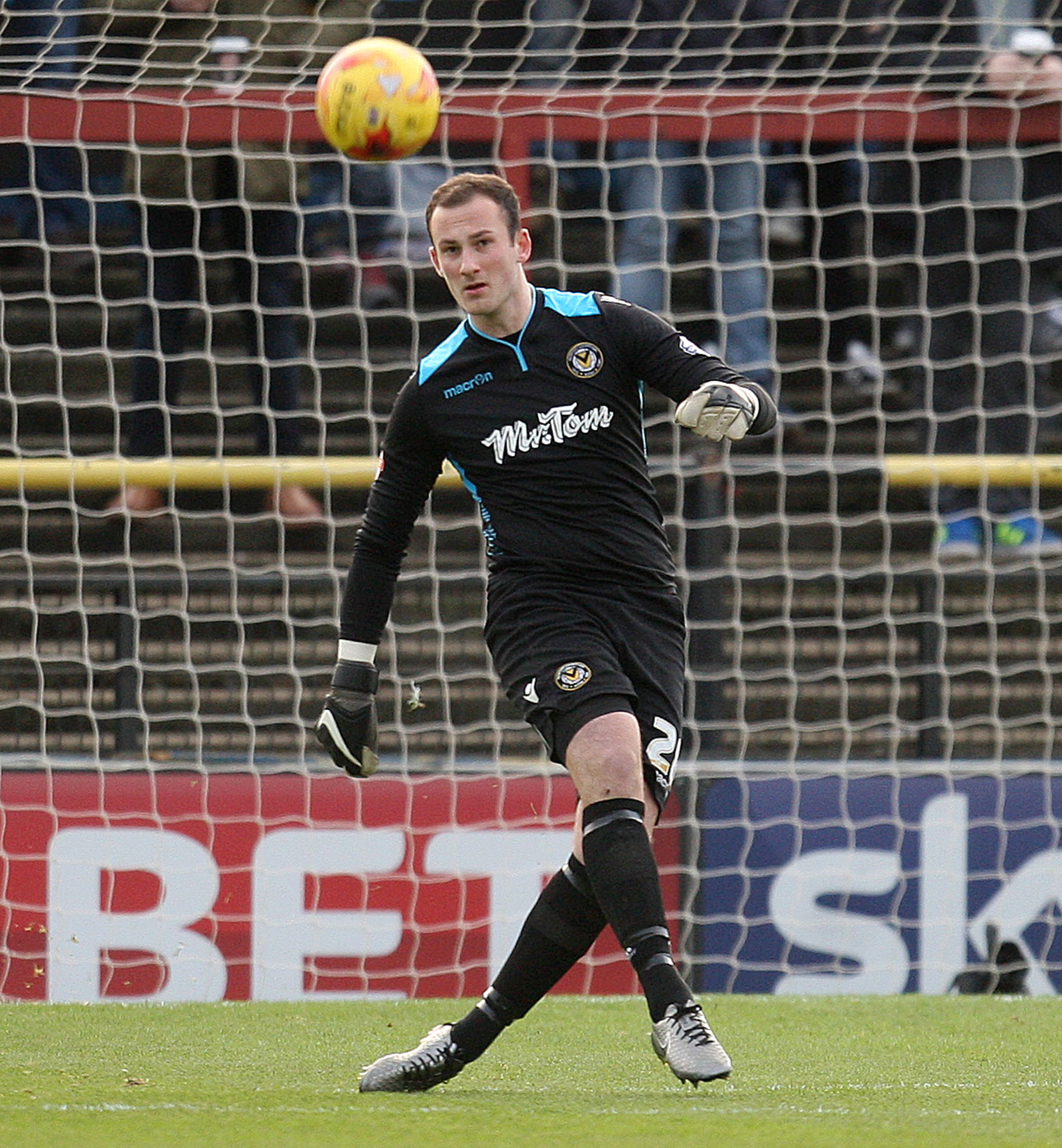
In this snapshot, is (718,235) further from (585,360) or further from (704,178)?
(585,360)

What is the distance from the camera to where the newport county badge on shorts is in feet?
12.2

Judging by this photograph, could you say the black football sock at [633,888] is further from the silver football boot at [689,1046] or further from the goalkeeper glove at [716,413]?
the goalkeeper glove at [716,413]

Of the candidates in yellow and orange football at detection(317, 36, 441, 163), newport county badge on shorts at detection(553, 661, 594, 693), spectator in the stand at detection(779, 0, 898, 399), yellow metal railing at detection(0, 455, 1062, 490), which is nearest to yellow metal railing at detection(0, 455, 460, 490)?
yellow metal railing at detection(0, 455, 1062, 490)

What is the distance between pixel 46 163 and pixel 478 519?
7.79 feet

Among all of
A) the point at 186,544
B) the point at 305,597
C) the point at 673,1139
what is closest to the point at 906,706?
the point at 305,597

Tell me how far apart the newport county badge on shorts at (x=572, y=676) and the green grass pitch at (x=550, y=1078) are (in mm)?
807

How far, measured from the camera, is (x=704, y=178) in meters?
7.61

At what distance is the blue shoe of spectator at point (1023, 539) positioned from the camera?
693 centimetres

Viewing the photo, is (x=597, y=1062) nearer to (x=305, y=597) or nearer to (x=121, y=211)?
(x=305, y=597)

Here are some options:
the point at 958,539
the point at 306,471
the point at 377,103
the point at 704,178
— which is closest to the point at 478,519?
the point at 306,471

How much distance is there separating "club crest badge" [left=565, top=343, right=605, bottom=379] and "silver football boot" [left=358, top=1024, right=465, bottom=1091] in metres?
1.36

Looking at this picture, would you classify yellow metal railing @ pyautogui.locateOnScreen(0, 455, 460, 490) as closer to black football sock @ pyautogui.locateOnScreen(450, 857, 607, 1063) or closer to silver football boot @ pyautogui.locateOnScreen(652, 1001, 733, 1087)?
black football sock @ pyautogui.locateOnScreen(450, 857, 607, 1063)

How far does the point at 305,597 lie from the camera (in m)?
7.03

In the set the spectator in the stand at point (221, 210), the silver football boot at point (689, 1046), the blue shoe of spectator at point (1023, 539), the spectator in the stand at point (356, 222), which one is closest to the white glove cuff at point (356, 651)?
the silver football boot at point (689, 1046)
